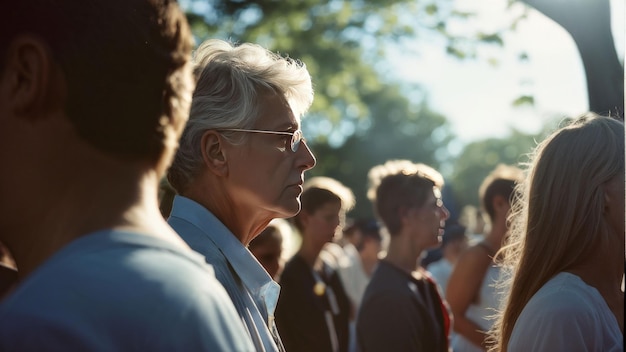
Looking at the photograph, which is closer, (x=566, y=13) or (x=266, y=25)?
(x=566, y=13)

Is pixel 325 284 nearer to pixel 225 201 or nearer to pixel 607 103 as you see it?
pixel 607 103

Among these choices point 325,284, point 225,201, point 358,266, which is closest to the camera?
point 225,201

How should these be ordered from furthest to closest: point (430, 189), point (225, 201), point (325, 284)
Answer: point (325, 284) → point (430, 189) → point (225, 201)

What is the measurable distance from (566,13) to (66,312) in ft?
13.4

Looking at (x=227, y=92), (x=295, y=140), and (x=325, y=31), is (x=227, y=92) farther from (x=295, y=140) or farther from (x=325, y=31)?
(x=325, y=31)

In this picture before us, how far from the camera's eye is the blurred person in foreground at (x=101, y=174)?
1.12 metres

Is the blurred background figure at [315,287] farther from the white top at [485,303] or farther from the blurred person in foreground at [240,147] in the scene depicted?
the blurred person in foreground at [240,147]

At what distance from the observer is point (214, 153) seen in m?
2.91

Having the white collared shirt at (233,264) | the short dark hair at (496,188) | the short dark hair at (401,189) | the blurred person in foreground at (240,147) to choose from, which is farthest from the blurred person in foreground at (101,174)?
the short dark hair at (496,188)

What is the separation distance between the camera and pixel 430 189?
599cm

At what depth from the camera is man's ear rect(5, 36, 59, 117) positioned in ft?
4.02

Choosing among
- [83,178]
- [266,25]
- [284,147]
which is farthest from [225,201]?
[266,25]

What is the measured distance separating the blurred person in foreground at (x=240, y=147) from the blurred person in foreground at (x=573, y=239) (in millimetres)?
854

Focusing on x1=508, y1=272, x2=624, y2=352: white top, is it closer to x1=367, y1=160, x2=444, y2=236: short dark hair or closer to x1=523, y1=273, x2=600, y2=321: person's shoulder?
x1=523, y1=273, x2=600, y2=321: person's shoulder
